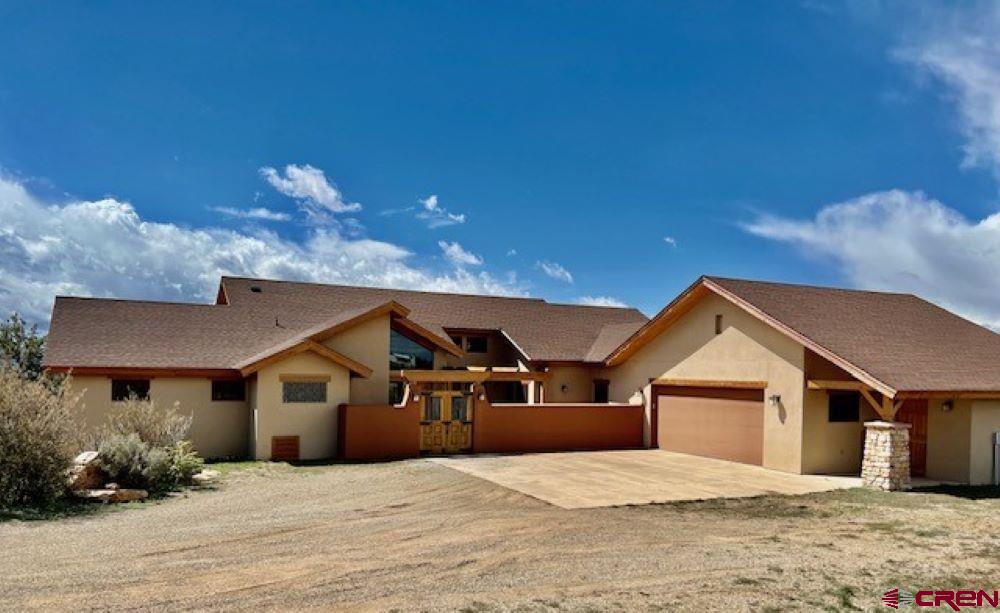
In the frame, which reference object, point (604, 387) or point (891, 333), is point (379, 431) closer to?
point (604, 387)

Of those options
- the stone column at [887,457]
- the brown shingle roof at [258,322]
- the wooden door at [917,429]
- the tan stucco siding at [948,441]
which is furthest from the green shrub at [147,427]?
the tan stucco siding at [948,441]

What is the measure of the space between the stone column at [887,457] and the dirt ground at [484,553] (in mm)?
1328

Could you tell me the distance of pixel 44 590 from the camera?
27.3 ft

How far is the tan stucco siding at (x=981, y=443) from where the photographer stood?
18.4 m

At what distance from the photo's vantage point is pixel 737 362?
69.2 feet

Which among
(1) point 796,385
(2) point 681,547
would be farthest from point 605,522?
(1) point 796,385

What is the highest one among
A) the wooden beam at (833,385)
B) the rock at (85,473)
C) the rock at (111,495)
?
the wooden beam at (833,385)

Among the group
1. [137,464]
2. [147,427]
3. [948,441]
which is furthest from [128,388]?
[948,441]

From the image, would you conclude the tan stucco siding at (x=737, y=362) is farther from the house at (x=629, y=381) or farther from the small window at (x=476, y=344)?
the small window at (x=476, y=344)

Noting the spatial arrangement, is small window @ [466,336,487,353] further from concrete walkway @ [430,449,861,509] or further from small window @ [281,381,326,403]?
small window @ [281,381,326,403]

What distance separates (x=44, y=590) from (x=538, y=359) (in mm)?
20179

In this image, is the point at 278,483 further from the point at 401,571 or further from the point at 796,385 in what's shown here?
the point at 796,385

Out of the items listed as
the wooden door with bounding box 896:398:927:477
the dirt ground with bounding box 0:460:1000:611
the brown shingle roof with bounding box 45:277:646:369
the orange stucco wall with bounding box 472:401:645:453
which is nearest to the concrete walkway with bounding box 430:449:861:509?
the dirt ground with bounding box 0:460:1000:611

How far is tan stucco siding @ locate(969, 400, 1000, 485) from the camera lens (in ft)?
60.2
